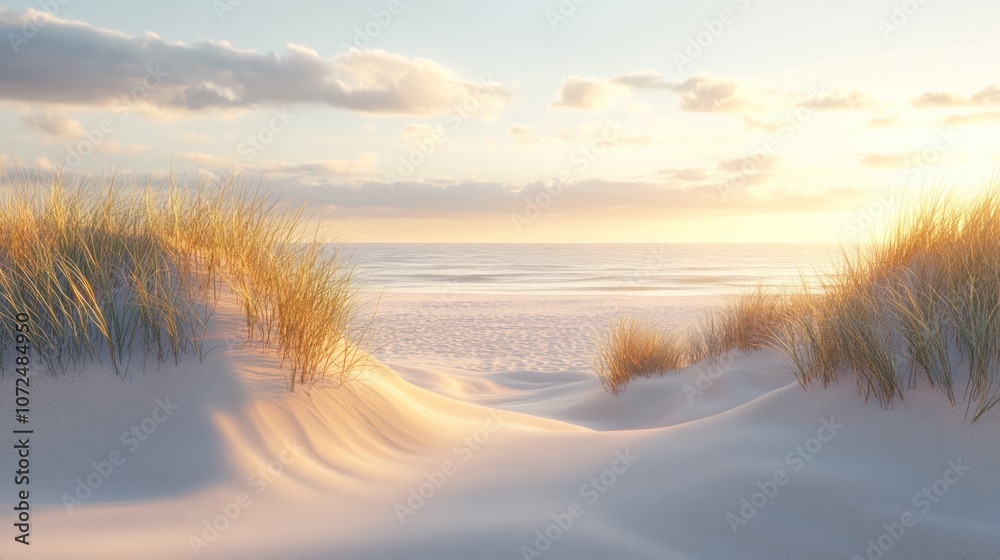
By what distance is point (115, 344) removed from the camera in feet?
14.0

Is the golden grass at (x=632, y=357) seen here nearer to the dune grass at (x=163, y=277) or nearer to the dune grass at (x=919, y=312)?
the dune grass at (x=919, y=312)

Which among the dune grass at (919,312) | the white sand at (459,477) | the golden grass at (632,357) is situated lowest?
the golden grass at (632,357)

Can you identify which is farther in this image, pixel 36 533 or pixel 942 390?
pixel 942 390

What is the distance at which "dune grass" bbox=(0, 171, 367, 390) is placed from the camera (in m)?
4.28

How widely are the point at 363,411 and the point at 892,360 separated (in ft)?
11.9

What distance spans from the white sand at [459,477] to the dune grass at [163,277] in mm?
216

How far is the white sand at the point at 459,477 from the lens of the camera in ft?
10.3

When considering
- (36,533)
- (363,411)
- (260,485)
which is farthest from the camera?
(363,411)

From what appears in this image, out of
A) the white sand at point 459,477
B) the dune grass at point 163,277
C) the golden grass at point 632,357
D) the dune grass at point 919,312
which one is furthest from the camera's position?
the golden grass at point 632,357

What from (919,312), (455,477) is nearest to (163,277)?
(455,477)

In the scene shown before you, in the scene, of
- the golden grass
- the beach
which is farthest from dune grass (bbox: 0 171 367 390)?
the golden grass

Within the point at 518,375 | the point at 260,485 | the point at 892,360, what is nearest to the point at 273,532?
the point at 260,485

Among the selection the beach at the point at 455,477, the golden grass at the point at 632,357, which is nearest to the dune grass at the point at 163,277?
the beach at the point at 455,477

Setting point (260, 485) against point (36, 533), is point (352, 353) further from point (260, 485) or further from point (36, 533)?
point (36, 533)
